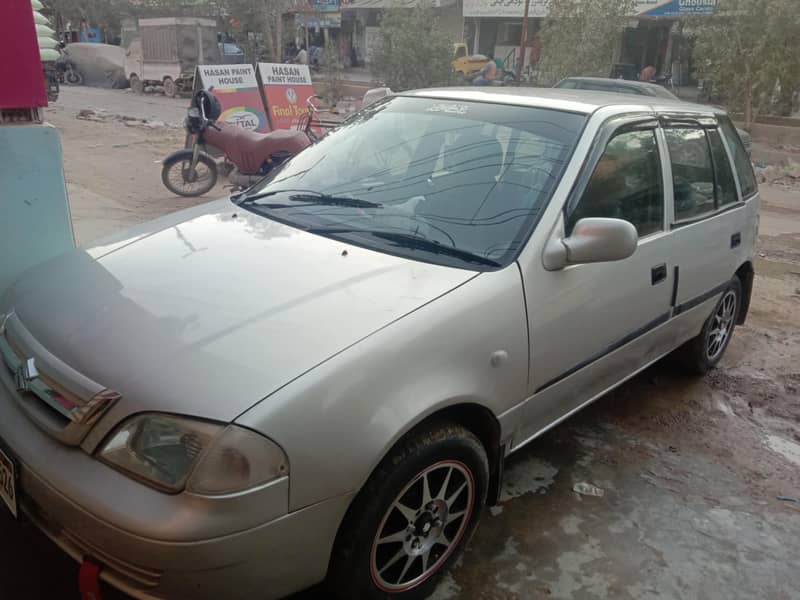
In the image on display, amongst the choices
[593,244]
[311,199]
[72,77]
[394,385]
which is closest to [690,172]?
[593,244]

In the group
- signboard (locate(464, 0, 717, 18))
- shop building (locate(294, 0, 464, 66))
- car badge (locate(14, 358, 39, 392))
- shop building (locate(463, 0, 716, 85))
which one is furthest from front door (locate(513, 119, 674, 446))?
shop building (locate(294, 0, 464, 66))

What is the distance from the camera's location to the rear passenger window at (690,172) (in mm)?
3291

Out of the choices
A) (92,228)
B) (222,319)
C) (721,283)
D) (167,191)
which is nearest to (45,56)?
(92,228)

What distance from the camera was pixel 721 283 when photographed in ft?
12.5

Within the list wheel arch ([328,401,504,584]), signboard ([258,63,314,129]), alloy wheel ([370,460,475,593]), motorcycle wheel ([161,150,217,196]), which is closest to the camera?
wheel arch ([328,401,504,584])

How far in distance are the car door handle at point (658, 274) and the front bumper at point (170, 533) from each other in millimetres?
1909

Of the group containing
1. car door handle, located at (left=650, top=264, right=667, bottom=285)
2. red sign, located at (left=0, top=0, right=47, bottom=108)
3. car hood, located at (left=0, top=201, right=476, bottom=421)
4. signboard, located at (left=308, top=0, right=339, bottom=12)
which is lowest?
car door handle, located at (left=650, top=264, right=667, bottom=285)

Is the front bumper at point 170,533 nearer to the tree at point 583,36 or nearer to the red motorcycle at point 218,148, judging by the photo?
the red motorcycle at point 218,148

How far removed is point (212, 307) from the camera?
207 cm

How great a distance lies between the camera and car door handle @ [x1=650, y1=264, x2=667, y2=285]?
3037mm

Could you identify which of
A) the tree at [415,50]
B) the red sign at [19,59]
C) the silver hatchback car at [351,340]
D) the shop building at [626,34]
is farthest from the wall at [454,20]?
the silver hatchback car at [351,340]

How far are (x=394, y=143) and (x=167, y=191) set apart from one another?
22.4ft

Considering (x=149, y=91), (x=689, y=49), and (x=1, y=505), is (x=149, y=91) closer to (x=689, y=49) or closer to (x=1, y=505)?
(x=689, y=49)

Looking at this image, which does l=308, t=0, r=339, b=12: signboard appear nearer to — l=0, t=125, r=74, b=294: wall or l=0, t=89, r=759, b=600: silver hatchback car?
l=0, t=125, r=74, b=294: wall
